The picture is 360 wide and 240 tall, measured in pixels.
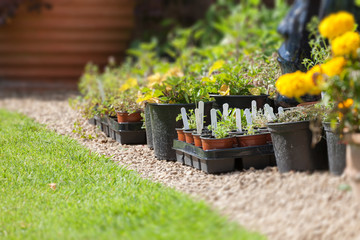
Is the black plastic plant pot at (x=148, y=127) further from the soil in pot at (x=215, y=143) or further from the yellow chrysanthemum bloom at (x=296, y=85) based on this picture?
the yellow chrysanthemum bloom at (x=296, y=85)

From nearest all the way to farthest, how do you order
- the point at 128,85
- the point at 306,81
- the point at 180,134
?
the point at 306,81
the point at 180,134
the point at 128,85

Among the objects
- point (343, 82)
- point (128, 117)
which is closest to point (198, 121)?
point (128, 117)

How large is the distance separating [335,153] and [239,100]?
54.6 inches

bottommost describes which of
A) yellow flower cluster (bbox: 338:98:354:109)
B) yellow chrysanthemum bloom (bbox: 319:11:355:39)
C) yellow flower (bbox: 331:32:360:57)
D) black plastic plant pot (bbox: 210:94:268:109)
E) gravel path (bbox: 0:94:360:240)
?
gravel path (bbox: 0:94:360:240)

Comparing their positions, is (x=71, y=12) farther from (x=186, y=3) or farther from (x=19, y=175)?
(x=19, y=175)

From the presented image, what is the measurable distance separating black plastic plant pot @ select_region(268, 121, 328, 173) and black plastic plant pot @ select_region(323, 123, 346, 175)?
0.20 metres

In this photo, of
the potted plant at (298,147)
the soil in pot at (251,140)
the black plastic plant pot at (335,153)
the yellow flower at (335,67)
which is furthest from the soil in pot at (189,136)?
the yellow flower at (335,67)

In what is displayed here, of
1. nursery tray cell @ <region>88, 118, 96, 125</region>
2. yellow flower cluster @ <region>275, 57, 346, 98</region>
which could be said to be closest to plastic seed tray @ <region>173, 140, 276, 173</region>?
yellow flower cluster @ <region>275, 57, 346, 98</region>

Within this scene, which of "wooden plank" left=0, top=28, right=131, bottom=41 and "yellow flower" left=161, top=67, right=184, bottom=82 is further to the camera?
"wooden plank" left=0, top=28, right=131, bottom=41

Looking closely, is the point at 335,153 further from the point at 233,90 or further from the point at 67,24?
the point at 67,24

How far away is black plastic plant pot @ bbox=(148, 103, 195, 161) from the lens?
401 centimetres

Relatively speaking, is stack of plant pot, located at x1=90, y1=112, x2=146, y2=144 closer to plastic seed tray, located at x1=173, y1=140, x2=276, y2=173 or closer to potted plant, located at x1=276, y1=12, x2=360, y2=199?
plastic seed tray, located at x1=173, y1=140, x2=276, y2=173

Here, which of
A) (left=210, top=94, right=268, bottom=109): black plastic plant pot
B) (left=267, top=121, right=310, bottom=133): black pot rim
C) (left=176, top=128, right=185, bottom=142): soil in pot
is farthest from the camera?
(left=210, top=94, right=268, bottom=109): black plastic plant pot

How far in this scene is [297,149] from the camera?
3.20 metres
